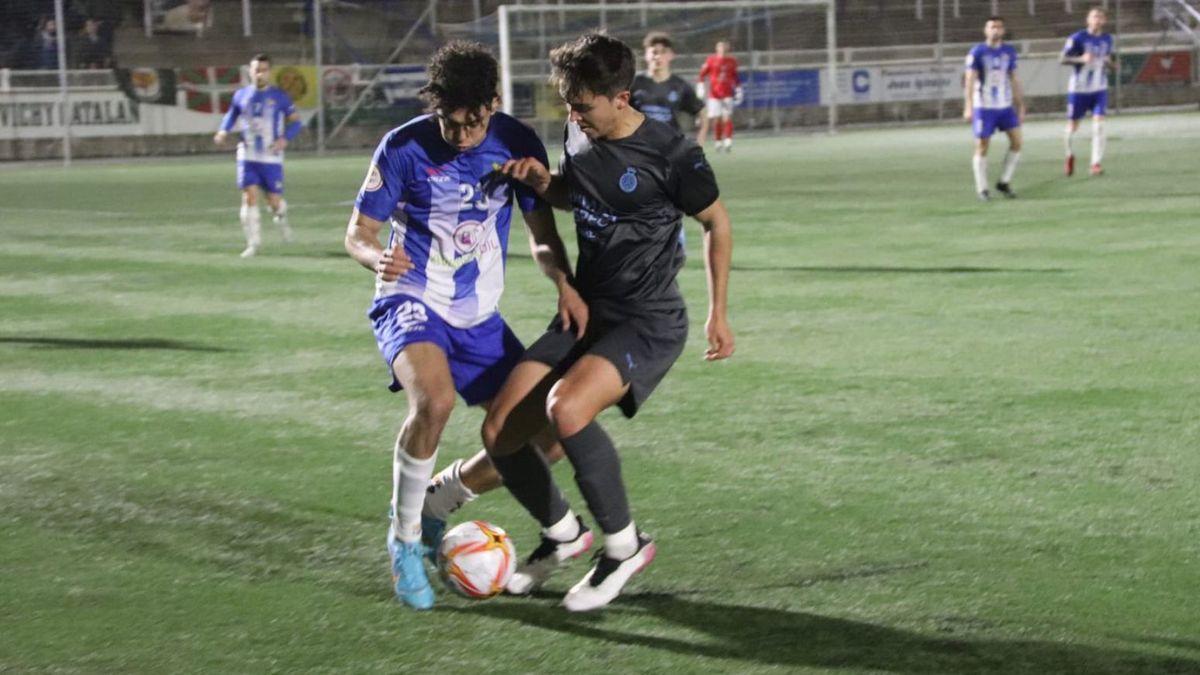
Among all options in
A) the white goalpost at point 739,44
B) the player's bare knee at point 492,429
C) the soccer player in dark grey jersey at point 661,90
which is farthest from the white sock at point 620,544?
the white goalpost at point 739,44

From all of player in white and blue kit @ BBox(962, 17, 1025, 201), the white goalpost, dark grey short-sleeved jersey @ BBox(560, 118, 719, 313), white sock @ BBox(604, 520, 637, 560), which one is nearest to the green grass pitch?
white sock @ BBox(604, 520, 637, 560)

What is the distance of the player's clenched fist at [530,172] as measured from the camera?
5.20 metres

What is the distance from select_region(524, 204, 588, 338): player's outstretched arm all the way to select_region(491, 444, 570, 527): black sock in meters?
0.42

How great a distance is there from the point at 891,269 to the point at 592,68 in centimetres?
950

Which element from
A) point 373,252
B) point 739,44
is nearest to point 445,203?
point 373,252

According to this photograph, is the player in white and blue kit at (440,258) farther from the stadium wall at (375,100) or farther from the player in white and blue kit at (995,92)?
the stadium wall at (375,100)

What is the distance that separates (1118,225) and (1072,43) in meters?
8.25

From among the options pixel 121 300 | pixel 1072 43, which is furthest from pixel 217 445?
pixel 1072 43

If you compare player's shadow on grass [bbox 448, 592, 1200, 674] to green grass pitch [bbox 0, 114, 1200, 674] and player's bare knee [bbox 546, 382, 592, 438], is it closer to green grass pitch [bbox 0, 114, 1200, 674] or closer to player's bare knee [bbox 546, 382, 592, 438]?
green grass pitch [bbox 0, 114, 1200, 674]

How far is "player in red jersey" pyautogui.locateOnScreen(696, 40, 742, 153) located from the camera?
3516 centimetres

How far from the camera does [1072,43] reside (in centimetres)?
2442

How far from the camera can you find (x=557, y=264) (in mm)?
5336

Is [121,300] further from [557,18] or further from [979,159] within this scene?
[557,18]

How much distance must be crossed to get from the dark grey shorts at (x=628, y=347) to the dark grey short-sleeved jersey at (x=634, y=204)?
47mm
